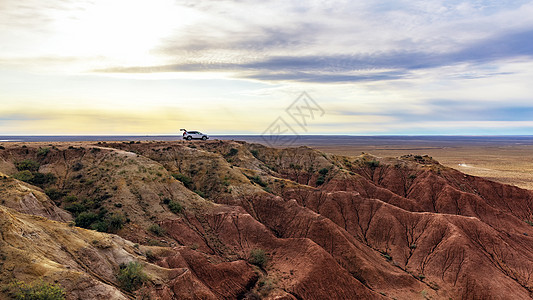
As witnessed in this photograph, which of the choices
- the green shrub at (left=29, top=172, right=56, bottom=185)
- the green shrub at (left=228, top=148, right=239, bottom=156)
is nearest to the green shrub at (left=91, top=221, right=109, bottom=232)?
the green shrub at (left=29, top=172, right=56, bottom=185)

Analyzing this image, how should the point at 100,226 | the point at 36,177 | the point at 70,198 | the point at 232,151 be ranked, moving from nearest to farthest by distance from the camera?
the point at 100,226 → the point at 70,198 → the point at 36,177 → the point at 232,151

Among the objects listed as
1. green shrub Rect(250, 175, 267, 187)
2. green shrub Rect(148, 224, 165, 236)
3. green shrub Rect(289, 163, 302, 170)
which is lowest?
green shrub Rect(148, 224, 165, 236)

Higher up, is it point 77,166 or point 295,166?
point 77,166

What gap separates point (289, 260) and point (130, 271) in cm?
2316

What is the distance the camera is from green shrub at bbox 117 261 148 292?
2539 cm

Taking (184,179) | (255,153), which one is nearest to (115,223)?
(184,179)

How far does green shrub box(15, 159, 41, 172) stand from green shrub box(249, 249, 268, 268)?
41516mm

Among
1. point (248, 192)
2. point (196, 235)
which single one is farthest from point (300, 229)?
point (196, 235)

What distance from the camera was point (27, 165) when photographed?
5216 cm

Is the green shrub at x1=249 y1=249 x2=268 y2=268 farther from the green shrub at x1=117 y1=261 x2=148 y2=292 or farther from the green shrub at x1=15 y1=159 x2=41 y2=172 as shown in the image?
the green shrub at x1=15 y1=159 x2=41 y2=172

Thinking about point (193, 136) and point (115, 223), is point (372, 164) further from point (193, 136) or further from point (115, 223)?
point (115, 223)

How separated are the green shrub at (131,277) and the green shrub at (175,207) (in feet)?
68.2

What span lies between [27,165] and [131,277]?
40780 mm

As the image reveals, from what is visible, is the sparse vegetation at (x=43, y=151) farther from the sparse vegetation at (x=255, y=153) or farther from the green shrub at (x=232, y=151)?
the sparse vegetation at (x=255, y=153)
